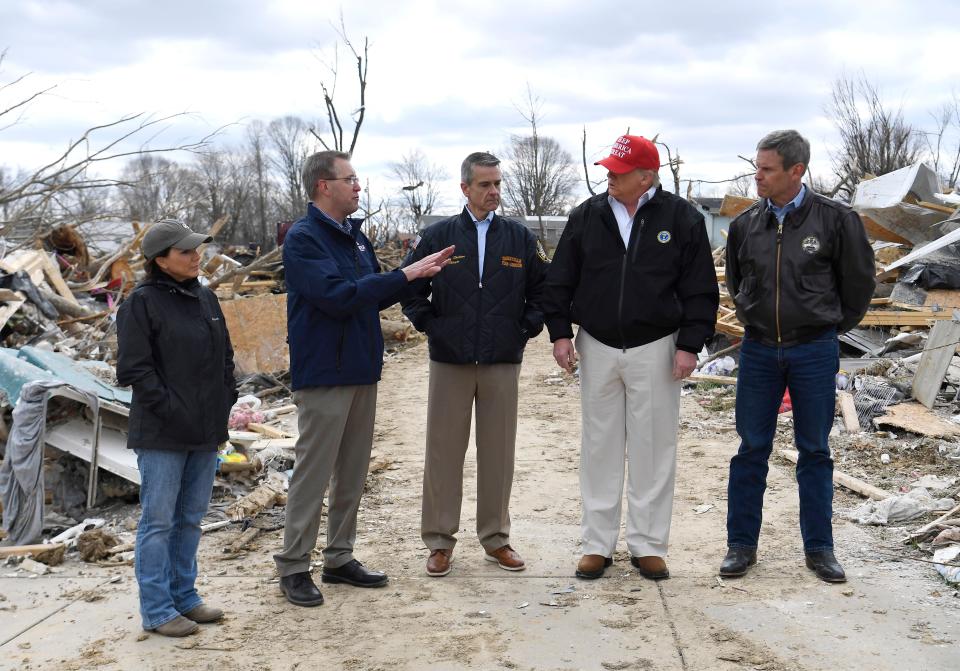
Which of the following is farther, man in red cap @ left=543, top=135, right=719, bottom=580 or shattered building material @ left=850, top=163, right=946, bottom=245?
shattered building material @ left=850, top=163, right=946, bottom=245

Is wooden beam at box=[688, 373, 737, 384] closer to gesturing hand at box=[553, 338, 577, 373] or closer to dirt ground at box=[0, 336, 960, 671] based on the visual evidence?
dirt ground at box=[0, 336, 960, 671]

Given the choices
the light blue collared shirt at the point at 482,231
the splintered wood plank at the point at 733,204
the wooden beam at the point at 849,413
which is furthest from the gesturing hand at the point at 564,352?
the splintered wood plank at the point at 733,204

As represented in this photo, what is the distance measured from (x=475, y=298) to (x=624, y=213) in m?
0.90

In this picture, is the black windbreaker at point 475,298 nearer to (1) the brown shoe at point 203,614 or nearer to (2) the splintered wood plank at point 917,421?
(1) the brown shoe at point 203,614

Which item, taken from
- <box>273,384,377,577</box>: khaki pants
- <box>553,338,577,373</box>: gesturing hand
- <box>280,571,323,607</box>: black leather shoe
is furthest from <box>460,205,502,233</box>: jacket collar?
<box>280,571,323,607</box>: black leather shoe

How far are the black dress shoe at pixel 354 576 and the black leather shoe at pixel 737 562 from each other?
5.84ft

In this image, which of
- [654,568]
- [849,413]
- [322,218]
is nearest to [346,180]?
[322,218]

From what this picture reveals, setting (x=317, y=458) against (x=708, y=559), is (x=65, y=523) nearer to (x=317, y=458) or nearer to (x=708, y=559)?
(x=317, y=458)

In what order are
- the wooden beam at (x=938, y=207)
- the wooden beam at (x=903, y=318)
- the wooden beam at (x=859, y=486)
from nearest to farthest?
the wooden beam at (x=859, y=486)
the wooden beam at (x=903, y=318)
the wooden beam at (x=938, y=207)

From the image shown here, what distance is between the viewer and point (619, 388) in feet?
15.4

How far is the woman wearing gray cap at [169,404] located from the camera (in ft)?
12.9

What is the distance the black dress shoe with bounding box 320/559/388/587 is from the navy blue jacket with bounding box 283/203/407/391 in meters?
1.00

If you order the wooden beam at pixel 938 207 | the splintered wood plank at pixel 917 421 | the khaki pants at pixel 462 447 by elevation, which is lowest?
the splintered wood plank at pixel 917 421

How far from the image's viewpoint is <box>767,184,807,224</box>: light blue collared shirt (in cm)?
456
